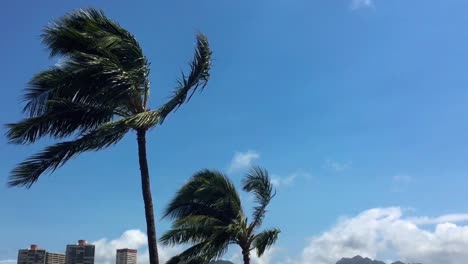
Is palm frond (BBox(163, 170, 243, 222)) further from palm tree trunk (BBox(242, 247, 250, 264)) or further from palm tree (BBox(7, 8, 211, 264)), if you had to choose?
palm tree (BBox(7, 8, 211, 264))

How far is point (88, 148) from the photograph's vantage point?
35.8 ft

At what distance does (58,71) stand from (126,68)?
1.38 meters

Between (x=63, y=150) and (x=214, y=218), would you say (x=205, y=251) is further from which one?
(x=63, y=150)

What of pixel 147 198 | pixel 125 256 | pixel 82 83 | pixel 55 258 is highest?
pixel 55 258

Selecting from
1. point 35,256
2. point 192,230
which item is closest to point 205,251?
point 192,230

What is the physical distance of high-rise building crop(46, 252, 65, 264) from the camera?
76.7m

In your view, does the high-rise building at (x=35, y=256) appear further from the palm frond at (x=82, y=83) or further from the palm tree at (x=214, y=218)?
the palm frond at (x=82, y=83)

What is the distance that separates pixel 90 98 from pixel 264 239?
29.4ft

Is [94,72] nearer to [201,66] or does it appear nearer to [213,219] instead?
[201,66]

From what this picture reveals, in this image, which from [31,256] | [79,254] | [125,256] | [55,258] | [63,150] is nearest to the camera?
[63,150]

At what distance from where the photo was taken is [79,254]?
71.6 m

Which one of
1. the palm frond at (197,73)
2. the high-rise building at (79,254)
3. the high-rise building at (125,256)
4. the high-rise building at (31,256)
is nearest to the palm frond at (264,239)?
the palm frond at (197,73)

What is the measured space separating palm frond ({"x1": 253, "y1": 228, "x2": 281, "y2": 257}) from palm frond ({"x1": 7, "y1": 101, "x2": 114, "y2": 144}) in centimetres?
823

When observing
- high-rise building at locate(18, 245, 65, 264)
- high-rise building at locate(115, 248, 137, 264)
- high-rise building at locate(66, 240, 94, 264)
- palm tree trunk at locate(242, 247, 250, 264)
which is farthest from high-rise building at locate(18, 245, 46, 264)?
palm tree trunk at locate(242, 247, 250, 264)
